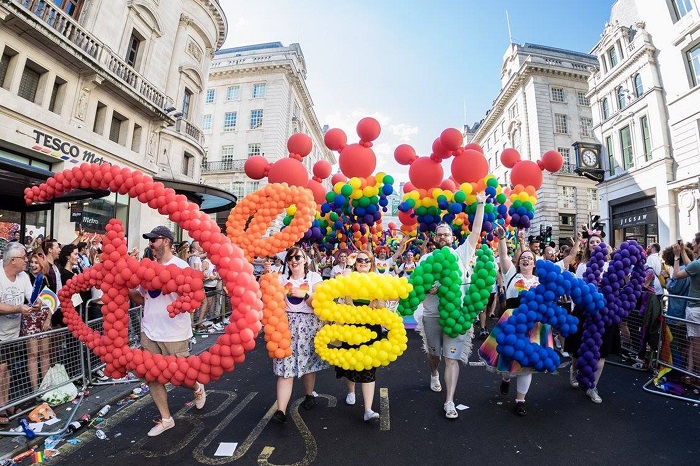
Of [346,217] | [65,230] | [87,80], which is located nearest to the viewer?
[346,217]

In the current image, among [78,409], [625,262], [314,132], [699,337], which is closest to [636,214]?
[699,337]

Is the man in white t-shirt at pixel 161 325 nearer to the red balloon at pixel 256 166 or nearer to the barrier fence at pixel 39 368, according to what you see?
the barrier fence at pixel 39 368

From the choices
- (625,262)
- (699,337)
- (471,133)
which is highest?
(471,133)

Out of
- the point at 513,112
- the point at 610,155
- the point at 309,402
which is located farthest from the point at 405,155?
the point at 513,112

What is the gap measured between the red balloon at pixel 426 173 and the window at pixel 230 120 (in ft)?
97.3

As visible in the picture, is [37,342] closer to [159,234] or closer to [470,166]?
[159,234]

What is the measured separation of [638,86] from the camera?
2009cm

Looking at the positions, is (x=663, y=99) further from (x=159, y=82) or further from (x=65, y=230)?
(x=65, y=230)

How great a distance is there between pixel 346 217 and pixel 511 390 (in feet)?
15.1

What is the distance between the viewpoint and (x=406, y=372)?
5414 mm

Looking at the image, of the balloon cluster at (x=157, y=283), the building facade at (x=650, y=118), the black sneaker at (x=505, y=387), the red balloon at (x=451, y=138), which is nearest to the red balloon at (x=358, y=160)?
the red balloon at (x=451, y=138)

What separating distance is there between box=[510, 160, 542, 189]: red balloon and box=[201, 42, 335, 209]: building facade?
1015 inches

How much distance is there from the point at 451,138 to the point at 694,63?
1891 cm

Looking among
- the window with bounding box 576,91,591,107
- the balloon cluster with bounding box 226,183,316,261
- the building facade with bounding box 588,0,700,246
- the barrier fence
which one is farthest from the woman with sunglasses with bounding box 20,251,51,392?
the window with bounding box 576,91,591,107
